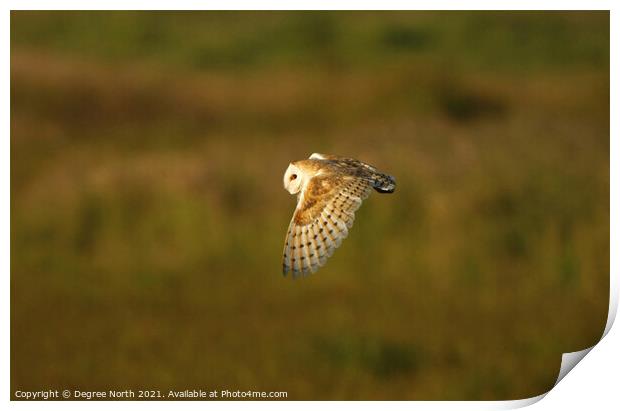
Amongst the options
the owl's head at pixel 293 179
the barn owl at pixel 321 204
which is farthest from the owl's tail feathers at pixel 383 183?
the owl's head at pixel 293 179

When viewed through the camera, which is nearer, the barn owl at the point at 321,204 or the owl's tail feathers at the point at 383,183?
the barn owl at the point at 321,204

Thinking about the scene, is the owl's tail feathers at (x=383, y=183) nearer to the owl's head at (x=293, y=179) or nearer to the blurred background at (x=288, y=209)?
the blurred background at (x=288, y=209)

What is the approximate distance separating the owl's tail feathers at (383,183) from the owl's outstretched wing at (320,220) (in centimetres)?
8

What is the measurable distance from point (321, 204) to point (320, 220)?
0.04 m

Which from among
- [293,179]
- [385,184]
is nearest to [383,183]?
[385,184]

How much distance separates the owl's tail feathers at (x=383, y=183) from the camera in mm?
2461

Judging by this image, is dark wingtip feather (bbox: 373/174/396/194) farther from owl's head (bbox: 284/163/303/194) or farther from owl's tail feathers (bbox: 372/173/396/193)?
owl's head (bbox: 284/163/303/194)

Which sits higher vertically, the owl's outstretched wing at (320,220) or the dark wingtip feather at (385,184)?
the dark wingtip feather at (385,184)

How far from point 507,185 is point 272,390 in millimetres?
730

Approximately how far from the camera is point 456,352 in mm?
2496

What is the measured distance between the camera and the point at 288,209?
2490mm

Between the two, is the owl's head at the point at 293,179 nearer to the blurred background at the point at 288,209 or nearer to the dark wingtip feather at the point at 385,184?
the blurred background at the point at 288,209
